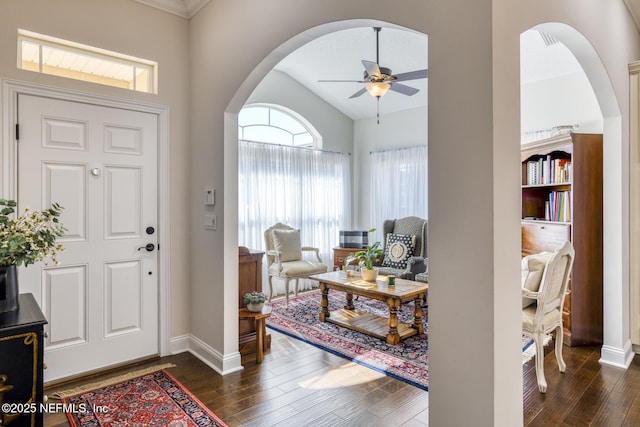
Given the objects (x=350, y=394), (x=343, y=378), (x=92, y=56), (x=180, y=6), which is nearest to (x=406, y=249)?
(x=343, y=378)

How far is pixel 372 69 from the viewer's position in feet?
11.5

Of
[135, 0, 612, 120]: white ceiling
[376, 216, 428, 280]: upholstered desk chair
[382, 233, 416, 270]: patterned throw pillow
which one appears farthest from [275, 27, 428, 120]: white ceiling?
[382, 233, 416, 270]: patterned throw pillow

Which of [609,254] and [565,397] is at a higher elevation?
[609,254]

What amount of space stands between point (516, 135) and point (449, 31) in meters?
0.52

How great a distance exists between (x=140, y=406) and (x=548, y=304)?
282 cm

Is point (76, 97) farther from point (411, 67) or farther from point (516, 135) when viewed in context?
point (411, 67)

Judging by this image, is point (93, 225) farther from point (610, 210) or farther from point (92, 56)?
point (610, 210)

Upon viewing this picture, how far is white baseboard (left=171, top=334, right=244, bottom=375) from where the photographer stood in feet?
9.37

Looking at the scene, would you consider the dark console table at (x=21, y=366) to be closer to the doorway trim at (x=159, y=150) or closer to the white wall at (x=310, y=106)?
the doorway trim at (x=159, y=150)

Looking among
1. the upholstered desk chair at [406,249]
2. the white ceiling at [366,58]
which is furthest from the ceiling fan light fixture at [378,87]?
the upholstered desk chair at [406,249]

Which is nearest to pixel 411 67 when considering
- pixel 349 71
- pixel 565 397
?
pixel 349 71

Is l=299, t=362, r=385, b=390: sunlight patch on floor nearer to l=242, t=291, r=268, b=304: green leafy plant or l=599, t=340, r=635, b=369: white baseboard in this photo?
l=242, t=291, r=268, b=304: green leafy plant

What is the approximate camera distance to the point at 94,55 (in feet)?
9.53

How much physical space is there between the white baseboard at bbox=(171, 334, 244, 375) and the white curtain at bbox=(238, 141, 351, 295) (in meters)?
2.08
